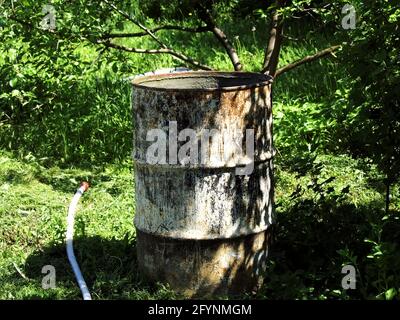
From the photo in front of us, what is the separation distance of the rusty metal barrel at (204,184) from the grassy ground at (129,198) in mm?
174

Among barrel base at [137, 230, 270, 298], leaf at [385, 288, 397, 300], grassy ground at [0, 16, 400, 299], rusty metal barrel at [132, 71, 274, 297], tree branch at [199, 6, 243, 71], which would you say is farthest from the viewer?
tree branch at [199, 6, 243, 71]

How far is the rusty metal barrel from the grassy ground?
6.8 inches

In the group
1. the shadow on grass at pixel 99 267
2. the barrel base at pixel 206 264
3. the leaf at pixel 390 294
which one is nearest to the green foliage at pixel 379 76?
the barrel base at pixel 206 264

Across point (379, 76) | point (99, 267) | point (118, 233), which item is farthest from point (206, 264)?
point (379, 76)

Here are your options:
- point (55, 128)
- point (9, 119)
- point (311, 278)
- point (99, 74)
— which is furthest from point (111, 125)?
point (311, 278)

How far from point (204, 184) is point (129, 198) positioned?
1854mm

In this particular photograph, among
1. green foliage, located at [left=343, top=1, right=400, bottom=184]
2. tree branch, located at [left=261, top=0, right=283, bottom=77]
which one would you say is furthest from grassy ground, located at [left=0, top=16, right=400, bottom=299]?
green foliage, located at [left=343, top=1, right=400, bottom=184]

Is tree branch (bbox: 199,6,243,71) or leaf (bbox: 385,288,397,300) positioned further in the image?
tree branch (bbox: 199,6,243,71)

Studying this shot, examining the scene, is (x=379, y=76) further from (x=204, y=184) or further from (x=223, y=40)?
(x=223, y=40)

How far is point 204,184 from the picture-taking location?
410 centimetres

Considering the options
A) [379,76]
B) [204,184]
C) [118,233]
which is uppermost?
[379,76]

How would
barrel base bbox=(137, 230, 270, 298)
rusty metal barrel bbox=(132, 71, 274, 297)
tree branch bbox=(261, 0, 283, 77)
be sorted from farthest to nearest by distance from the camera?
1. tree branch bbox=(261, 0, 283, 77)
2. barrel base bbox=(137, 230, 270, 298)
3. rusty metal barrel bbox=(132, 71, 274, 297)

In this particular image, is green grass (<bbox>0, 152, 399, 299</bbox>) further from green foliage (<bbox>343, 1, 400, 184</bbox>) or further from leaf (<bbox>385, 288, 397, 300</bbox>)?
green foliage (<bbox>343, 1, 400, 184</bbox>)

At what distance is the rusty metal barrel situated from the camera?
4.02 meters
